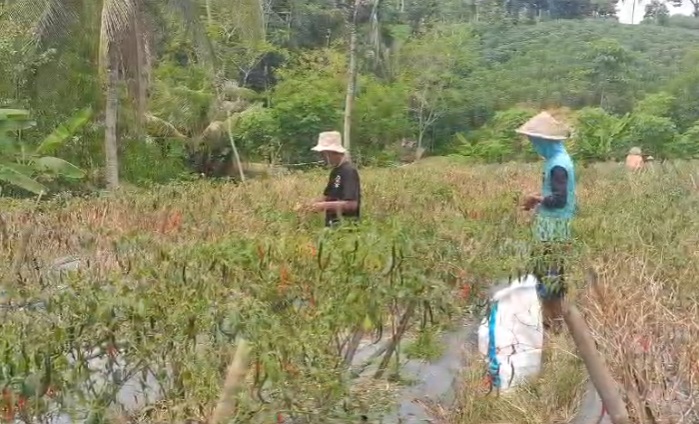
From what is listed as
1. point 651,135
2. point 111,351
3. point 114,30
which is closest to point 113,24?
point 114,30

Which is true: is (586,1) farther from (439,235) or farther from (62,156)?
(439,235)

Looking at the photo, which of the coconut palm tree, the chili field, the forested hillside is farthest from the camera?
the forested hillside

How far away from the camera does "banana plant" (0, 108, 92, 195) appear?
31.8 feet

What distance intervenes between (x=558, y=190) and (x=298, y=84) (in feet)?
65.1

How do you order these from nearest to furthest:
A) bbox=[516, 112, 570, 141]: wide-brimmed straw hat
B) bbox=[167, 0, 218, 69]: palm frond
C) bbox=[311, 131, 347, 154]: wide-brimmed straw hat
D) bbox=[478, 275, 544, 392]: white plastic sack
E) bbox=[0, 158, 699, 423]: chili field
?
1. bbox=[0, 158, 699, 423]: chili field
2. bbox=[478, 275, 544, 392]: white plastic sack
3. bbox=[516, 112, 570, 141]: wide-brimmed straw hat
4. bbox=[311, 131, 347, 154]: wide-brimmed straw hat
5. bbox=[167, 0, 218, 69]: palm frond

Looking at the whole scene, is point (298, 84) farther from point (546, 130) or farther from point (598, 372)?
point (598, 372)

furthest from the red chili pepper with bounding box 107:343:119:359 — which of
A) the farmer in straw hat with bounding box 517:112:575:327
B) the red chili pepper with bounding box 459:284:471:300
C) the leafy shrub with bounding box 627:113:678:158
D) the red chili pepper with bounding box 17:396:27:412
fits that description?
the leafy shrub with bounding box 627:113:678:158

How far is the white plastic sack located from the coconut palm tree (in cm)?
990

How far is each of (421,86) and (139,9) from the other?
1485cm

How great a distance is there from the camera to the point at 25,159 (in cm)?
1291

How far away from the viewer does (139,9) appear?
14.1 meters

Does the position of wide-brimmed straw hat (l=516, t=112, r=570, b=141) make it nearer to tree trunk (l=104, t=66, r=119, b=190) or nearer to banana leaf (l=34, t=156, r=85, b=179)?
banana leaf (l=34, t=156, r=85, b=179)

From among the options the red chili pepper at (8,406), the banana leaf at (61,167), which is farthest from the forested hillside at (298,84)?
the red chili pepper at (8,406)

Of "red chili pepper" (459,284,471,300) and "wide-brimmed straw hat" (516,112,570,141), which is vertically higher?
"wide-brimmed straw hat" (516,112,570,141)
